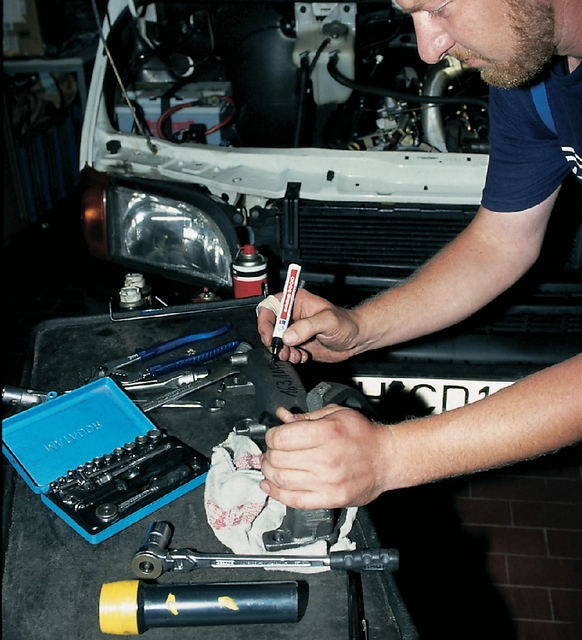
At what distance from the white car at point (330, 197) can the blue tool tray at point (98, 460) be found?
79 centimetres

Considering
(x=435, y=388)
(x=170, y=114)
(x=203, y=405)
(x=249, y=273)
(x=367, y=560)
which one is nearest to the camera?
(x=367, y=560)

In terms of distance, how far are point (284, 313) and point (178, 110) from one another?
1.46 m

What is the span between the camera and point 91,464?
1.07 meters

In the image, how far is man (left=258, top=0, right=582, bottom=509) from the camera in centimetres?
97

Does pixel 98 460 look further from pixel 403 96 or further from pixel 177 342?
pixel 403 96

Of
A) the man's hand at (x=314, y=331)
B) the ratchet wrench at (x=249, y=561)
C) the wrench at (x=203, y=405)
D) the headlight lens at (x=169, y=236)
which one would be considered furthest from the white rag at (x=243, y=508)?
the headlight lens at (x=169, y=236)

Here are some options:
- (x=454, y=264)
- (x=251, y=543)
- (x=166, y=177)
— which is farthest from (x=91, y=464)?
(x=166, y=177)

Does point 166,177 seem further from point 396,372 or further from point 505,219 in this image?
point 505,219

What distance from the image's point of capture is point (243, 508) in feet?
3.29

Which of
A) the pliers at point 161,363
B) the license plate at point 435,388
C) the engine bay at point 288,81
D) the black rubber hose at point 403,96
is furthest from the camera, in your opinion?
the engine bay at point 288,81

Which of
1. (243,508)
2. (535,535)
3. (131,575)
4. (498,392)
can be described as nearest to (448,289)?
(498,392)

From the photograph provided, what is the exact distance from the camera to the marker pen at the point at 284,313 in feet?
3.98

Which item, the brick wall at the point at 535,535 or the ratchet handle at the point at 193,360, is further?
the brick wall at the point at 535,535

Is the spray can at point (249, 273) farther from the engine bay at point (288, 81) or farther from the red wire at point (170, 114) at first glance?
the red wire at point (170, 114)
